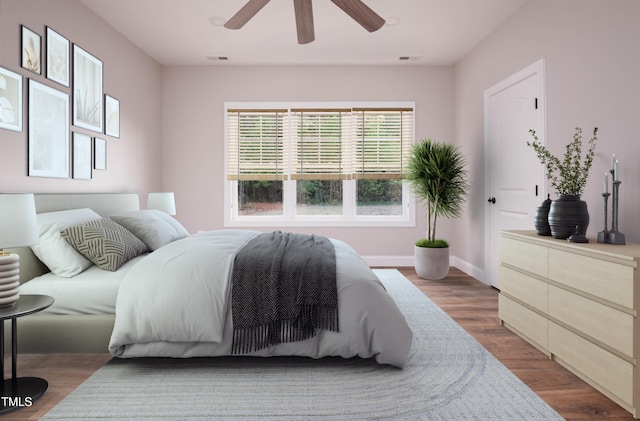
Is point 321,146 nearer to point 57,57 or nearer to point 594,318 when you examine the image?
point 57,57

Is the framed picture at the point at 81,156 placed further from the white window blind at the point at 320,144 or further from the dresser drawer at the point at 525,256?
the dresser drawer at the point at 525,256

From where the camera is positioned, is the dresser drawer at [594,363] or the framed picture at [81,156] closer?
the dresser drawer at [594,363]

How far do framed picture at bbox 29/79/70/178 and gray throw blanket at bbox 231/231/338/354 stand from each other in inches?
75.0

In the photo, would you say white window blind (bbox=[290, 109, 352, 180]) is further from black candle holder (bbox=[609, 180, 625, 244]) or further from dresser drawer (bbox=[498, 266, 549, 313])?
black candle holder (bbox=[609, 180, 625, 244])

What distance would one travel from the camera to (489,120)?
4492 mm

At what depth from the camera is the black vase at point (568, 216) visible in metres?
2.45

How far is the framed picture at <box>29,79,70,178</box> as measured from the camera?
118 inches

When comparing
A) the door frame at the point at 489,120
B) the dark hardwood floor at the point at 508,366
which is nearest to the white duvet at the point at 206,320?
the dark hardwood floor at the point at 508,366

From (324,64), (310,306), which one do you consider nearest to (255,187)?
(324,64)

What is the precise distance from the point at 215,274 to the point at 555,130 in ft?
9.39

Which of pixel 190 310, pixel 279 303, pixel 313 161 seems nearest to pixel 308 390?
pixel 279 303

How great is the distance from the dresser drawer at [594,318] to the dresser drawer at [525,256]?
162 millimetres

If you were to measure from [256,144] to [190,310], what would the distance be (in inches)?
144

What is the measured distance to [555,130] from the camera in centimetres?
329
